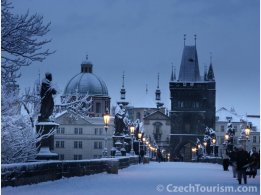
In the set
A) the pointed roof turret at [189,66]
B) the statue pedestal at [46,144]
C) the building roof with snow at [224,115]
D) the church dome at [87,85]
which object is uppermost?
the pointed roof turret at [189,66]

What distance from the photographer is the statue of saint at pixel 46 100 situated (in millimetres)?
22859

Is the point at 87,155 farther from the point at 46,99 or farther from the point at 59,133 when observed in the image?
the point at 46,99

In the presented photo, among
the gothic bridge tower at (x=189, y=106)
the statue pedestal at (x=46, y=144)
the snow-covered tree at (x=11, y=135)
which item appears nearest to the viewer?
the snow-covered tree at (x=11, y=135)

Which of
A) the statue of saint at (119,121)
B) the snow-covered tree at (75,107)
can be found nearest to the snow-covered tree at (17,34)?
the snow-covered tree at (75,107)

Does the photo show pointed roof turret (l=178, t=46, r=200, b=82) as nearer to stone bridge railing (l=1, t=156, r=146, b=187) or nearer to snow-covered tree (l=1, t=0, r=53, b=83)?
stone bridge railing (l=1, t=156, r=146, b=187)

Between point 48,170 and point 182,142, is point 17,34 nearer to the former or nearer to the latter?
point 48,170

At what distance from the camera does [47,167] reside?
64.6 ft

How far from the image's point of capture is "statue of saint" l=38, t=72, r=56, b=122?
75.0 feet

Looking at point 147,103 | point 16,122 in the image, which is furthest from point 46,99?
point 147,103

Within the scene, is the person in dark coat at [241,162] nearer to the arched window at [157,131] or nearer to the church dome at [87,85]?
the church dome at [87,85]

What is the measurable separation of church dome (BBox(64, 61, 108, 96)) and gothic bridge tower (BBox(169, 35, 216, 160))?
1679 cm

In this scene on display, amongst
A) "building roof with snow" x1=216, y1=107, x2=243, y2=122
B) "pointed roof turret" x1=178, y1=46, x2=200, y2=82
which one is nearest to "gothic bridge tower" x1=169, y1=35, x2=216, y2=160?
"pointed roof turret" x1=178, y1=46, x2=200, y2=82

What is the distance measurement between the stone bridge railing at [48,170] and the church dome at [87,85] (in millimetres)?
109200

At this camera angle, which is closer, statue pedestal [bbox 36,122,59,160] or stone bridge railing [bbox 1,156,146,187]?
stone bridge railing [bbox 1,156,146,187]
